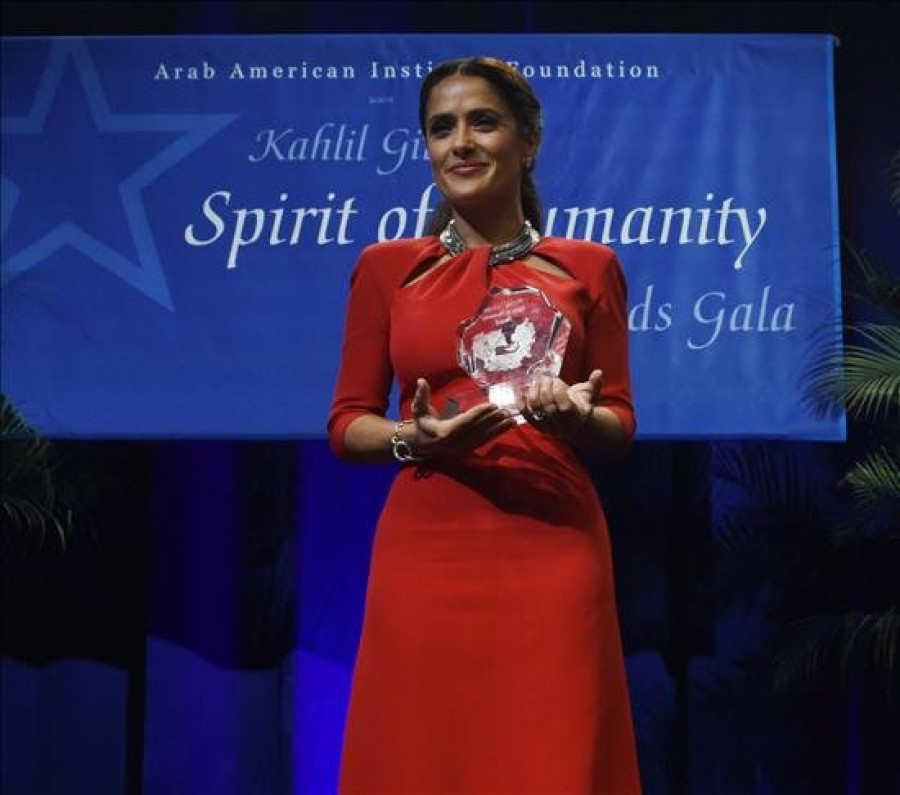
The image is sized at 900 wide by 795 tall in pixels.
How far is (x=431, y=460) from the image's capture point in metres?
1.75

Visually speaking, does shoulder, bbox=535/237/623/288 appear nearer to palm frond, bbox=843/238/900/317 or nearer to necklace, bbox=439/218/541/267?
necklace, bbox=439/218/541/267

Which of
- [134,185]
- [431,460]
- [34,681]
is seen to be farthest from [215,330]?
[431,460]

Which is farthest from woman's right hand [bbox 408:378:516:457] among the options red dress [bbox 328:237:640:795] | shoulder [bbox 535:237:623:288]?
shoulder [bbox 535:237:623:288]

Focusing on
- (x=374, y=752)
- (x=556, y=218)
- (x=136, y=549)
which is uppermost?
(x=556, y=218)

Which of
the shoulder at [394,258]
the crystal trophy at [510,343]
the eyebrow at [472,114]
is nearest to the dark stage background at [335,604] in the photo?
the shoulder at [394,258]

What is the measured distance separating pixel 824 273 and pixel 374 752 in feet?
7.29

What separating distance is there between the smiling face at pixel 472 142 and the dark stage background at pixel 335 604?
2.02m

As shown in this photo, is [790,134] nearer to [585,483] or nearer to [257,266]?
[257,266]

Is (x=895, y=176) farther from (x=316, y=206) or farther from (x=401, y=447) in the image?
(x=401, y=447)

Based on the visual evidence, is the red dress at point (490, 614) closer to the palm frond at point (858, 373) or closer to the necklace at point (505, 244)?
the necklace at point (505, 244)

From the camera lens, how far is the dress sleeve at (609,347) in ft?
5.90


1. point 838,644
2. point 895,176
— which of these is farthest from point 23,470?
point 895,176

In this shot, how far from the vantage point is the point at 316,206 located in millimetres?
3559

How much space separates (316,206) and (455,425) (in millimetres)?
2100
